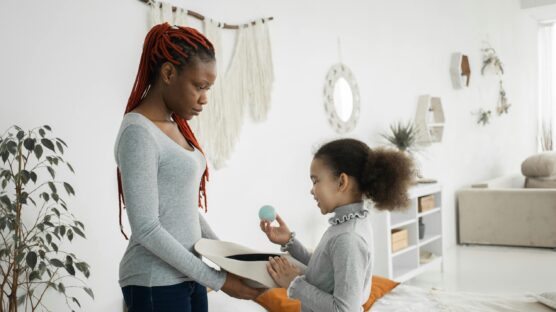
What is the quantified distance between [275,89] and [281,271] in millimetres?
1925

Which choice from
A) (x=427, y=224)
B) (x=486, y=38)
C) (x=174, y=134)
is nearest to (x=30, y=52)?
(x=174, y=134)

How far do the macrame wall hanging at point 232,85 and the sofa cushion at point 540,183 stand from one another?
150 inches

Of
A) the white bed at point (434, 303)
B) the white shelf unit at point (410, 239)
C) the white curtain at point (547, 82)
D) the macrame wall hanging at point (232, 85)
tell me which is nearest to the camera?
the white bed at point (434, 303)

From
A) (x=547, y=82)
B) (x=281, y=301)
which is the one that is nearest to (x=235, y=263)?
(x=281, y=301)

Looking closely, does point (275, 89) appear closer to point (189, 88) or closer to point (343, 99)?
point (343, 99)

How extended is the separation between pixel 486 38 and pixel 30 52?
5.37 meters

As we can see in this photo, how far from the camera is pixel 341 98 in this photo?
3816 mm

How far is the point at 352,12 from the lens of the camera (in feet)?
13.0

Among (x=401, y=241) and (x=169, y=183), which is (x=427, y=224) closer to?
(x=401, y=241)

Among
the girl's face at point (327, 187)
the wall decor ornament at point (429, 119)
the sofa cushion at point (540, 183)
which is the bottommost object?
the sofa cushion at point (540, 183)

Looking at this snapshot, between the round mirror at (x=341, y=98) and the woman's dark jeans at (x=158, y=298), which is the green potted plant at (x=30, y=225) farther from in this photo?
the round mirror at (x=341, y=98)

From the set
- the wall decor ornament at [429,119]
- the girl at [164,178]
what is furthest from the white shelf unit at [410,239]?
the girl at [164,178]

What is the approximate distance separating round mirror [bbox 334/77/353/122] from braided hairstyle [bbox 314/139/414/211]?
87.6 inches

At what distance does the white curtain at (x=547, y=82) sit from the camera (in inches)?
312
